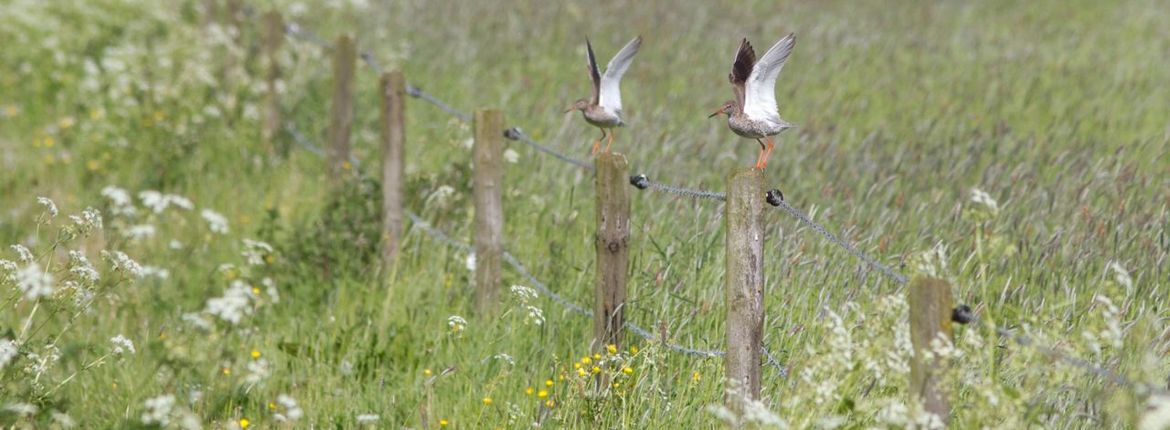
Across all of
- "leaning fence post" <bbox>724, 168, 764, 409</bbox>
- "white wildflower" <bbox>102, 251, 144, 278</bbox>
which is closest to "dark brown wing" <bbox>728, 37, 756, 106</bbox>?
"leaning fence post" <bbox>724, 168, 764, 409</bbox>

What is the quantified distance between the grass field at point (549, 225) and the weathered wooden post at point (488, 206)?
0.19 metres

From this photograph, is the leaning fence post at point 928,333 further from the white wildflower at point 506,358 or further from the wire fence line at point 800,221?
the white wildflower at point 506,358

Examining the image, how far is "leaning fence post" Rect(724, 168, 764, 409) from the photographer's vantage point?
430 cm

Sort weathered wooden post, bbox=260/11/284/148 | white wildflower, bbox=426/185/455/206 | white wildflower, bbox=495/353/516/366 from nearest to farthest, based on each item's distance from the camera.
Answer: white wildflower, bbox=495/353/516/366, white wildflower, bbox=426/185/455/206, weathered wooden post, bbox=260/11/284/148

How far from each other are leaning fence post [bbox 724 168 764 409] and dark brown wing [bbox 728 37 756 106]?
0.35 m

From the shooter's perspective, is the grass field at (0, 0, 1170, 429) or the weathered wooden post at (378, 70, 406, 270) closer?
the grass field at (0, 0, 1170, 429)

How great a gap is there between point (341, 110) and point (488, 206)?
2668 mm

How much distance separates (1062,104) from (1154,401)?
7.65 meters

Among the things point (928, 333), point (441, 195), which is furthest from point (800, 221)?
point (928, 333)

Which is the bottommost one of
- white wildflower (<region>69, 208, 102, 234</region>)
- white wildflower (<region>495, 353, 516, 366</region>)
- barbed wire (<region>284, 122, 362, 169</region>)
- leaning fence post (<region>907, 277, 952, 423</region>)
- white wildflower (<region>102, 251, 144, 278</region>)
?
barbed wire (<region>284, 122, 362, 169</region>)

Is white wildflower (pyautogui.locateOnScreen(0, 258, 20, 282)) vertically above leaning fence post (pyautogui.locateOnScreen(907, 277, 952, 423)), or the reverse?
leaning fence post (pyautogui.locateOnScreen(907, 277, 952, 423))

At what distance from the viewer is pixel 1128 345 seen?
15.0 ft

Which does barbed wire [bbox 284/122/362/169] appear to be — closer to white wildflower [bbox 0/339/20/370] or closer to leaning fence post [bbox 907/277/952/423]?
white wildflower [bbox 0/339/20/370]

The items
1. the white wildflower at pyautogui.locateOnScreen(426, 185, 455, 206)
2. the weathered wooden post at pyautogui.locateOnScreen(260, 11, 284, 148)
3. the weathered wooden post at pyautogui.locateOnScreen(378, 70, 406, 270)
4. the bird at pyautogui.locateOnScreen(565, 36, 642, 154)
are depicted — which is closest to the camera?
the bird at pyautogui.locateOnScreen(565, 36, 642, 154)
